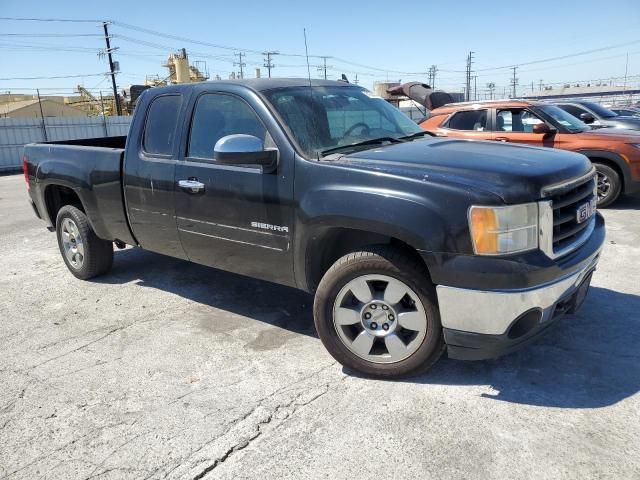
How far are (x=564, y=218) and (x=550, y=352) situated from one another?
39.8 inches

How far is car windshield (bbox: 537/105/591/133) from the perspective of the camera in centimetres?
825

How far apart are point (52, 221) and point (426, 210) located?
461 centimetres

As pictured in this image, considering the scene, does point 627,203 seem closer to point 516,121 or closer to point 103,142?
point 516,121

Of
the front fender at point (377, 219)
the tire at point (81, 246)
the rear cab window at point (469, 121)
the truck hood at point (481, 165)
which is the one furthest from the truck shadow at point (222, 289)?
the rear cab window at point (469, 121)

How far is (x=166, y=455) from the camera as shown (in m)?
2.59

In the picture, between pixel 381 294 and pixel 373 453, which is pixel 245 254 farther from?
pixel 373 453

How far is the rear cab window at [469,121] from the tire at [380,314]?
627 cm

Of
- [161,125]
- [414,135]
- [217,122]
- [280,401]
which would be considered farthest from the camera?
[161,125]

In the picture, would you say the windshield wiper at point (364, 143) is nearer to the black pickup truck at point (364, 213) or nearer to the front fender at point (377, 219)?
the black pickup truck at point (364, 213)

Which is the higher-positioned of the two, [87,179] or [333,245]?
[87,179]

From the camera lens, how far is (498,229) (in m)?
2.66

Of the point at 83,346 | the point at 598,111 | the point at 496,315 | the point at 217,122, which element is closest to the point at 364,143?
the point at 217,122

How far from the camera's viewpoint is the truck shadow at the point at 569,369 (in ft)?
9.68

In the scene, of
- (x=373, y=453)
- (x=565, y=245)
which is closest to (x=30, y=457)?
(x=373, y=453)
